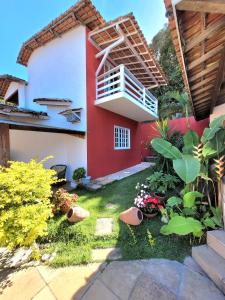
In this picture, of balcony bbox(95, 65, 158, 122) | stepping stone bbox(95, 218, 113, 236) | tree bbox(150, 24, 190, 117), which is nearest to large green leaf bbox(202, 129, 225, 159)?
stepping stone bbox(95, 218, 113, 236)

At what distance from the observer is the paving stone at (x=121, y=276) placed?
8.14 ft

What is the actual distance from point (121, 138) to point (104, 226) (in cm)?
730

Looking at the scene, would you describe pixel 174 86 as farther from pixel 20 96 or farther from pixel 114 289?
pixel 114 289

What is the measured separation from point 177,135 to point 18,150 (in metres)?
8.99

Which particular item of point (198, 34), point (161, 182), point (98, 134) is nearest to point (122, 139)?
point (98, 134)

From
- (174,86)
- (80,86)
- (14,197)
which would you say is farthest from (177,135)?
(174,86)

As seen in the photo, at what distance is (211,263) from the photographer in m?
2.66

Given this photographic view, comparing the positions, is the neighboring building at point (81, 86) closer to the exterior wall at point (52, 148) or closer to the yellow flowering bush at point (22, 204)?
the exterior wall at point (52, 148)

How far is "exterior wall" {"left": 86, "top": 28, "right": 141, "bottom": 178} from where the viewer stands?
7.67 metres

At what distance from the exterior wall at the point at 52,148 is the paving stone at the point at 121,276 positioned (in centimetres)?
494

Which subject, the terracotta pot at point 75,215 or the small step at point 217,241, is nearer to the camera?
the small step at point 217,241

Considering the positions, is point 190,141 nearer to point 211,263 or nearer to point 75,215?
point 211,263

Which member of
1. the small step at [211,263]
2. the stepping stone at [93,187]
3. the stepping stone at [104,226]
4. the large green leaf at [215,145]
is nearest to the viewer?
the small step at [211,263]

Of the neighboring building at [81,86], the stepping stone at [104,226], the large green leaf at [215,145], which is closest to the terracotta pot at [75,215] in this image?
the stepping stone at [104,226]
